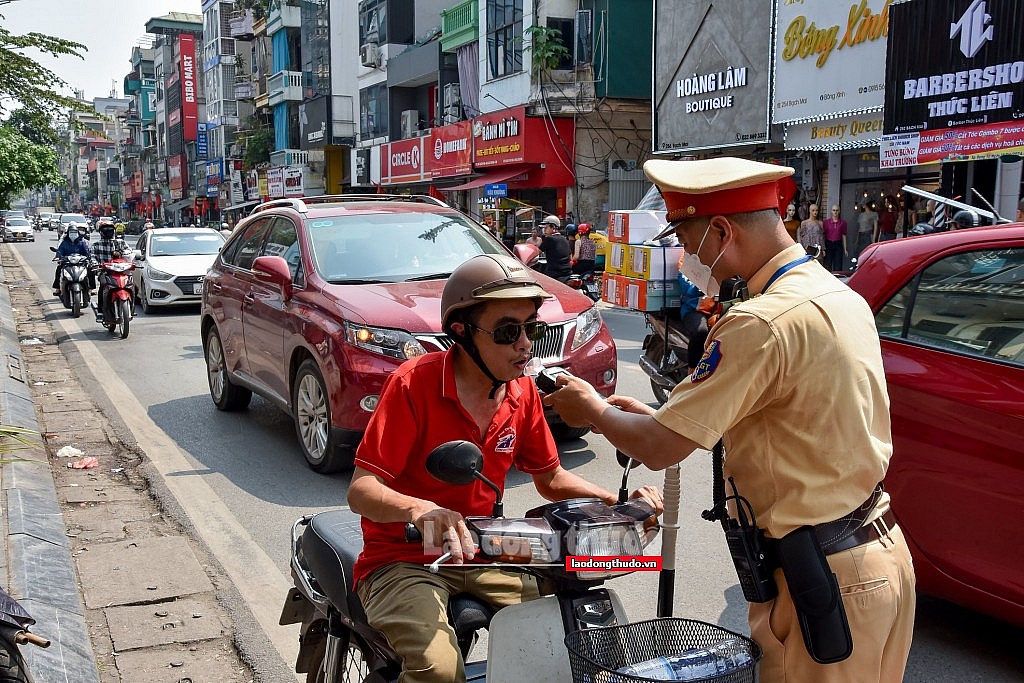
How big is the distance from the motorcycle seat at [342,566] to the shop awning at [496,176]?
94.0ft

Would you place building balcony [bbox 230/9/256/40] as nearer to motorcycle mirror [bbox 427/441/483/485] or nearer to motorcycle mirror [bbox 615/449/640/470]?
motorcycle mirror [bbox 615/449/640/470]

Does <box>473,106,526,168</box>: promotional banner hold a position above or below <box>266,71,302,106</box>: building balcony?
below

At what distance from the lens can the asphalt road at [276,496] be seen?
4.28m

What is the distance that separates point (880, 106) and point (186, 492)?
15309 millimetres

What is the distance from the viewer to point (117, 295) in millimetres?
14289

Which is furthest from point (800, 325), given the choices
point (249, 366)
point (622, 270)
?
point (622, 270)

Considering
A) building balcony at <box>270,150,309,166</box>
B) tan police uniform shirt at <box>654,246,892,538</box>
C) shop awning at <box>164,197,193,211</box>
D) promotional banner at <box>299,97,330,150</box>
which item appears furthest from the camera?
shop awning at <box>164,197,193,211</box>

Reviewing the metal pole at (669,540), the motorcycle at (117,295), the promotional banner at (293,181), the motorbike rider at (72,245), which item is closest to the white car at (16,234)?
the promotional banner at (293,181)

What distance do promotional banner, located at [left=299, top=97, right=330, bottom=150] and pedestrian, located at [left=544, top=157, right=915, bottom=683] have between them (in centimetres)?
4766

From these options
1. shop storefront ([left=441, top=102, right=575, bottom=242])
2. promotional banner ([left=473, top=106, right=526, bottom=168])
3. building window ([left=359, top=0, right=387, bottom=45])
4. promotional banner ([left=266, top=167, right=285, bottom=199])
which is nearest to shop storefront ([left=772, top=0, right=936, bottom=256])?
shop storefront ([left=441, top=102, right=575, bottom=242])

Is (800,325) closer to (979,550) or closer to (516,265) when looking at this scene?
(516,265)

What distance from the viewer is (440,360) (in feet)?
9.25

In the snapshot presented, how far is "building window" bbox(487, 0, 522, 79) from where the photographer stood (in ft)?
103

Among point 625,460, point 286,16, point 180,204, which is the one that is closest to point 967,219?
point 625,460
